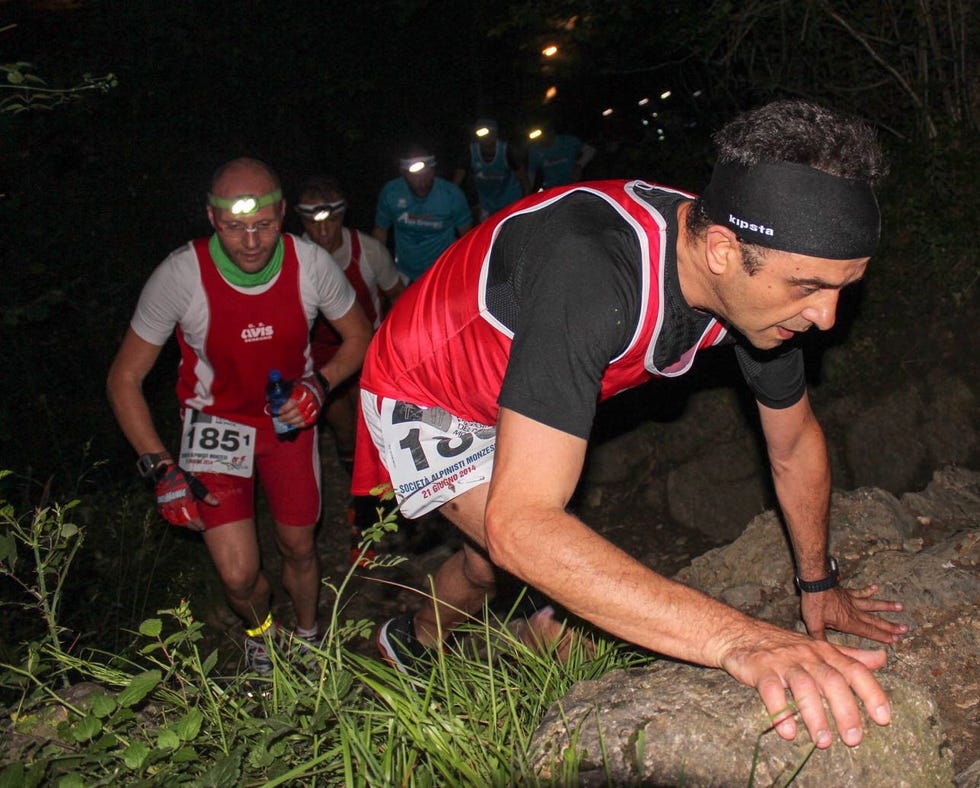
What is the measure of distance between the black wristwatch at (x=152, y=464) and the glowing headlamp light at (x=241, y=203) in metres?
1.19

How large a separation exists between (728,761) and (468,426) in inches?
56.4

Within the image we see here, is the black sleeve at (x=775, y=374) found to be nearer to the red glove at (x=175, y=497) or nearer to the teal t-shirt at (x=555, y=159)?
the red glove at (x=175, y=497)

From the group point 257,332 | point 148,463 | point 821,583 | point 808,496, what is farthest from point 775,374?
point 148,463

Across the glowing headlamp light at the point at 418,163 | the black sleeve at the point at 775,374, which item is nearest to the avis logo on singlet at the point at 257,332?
the black sleeve at the point at 775,374

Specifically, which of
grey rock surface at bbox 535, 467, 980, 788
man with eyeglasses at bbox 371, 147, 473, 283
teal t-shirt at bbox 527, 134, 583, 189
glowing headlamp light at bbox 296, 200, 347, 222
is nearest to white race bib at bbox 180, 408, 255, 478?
glowing headlamp light at bbox 296, 200, 347, 222

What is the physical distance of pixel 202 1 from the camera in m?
9.51

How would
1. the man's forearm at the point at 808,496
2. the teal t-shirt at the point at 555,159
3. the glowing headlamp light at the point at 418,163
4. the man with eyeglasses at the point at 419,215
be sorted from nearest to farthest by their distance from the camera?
the man's forearm at the point at 808,496 → the glowing headlamp light at the point at 418,163 → the man with eyeglasses at the point at 419,215 → the teal t-shirt at the point at 555,159

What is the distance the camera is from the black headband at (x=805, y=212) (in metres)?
2.04

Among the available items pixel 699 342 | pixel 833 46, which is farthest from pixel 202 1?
pixel 699 342

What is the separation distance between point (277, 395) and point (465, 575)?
1.42 metres

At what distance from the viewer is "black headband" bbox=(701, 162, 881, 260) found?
6.70 ft

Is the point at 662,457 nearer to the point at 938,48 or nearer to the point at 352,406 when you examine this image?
the point at 352,406

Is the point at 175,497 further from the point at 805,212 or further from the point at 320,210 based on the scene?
the point at 805,212

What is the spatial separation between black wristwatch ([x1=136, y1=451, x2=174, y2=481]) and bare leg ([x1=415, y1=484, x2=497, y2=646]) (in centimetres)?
135
